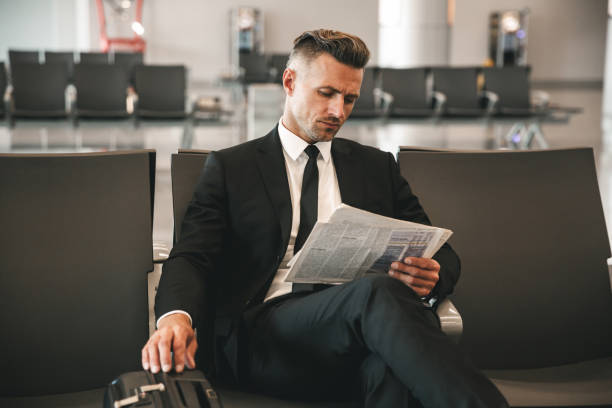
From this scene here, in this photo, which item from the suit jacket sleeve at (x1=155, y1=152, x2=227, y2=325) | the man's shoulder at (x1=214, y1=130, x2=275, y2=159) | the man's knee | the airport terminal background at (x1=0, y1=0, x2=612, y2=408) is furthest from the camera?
the airport terminal background at (x1=0, y1=0, x2=612, y2=408)

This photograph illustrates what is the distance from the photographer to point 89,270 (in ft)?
5.78

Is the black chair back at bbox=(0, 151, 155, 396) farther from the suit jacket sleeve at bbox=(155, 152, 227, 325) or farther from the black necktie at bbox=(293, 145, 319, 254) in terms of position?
the black necktie at bbox=(293, 145, 319, 254)

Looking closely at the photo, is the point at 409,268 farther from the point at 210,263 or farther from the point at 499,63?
the point at 499,63

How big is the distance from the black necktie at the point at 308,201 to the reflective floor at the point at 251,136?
273 cm

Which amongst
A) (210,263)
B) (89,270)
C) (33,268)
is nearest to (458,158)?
(210,263)

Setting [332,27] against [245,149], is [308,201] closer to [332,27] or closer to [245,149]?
[245,149]

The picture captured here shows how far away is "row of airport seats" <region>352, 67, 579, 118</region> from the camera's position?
718 centimetres

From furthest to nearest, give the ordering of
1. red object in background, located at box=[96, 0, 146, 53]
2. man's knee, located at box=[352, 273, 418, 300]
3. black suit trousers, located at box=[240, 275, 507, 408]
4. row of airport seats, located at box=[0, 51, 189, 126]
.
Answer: red object in background, located at box=[96, 0, 146, 53], row of airport seats, located at box=[0, 51, 189, 126], man's knee, located at box=[352, 273, 418, 300], black suit trousers, located at box=[240, 275, 507, 408]

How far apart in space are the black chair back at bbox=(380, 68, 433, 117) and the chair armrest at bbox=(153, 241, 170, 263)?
556 cm

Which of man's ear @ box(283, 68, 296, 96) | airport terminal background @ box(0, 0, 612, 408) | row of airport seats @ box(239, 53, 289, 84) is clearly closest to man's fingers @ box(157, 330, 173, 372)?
man's ear @ box(283, 68, 296, 96)

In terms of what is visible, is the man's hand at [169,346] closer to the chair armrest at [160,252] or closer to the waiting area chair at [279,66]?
the chair armrest at [160,252]

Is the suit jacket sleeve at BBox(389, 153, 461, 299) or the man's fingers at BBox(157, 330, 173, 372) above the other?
the suit jacket sleeve at BBox(389, 153, 461, 299)

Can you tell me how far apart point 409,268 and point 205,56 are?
13.6m

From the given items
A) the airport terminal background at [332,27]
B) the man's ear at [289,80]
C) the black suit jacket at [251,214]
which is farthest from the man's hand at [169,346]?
the airport terminal background at [332,27]
